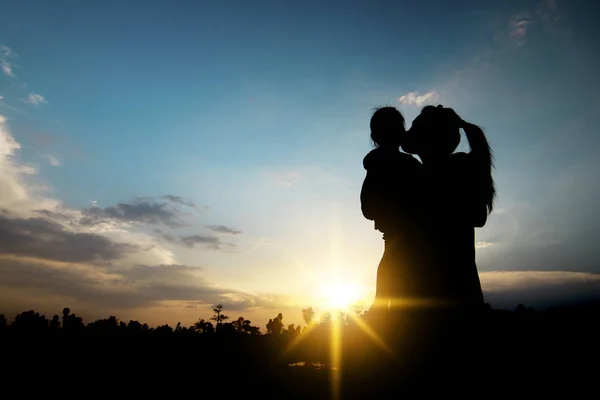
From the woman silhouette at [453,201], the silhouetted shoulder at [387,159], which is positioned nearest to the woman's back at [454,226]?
the woman silhouette at [453,201]

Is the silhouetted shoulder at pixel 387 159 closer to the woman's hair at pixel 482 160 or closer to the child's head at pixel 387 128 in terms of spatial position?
the child's head at pixel 387 128

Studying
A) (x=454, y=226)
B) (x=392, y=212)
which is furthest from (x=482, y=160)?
(x=392, y=212)

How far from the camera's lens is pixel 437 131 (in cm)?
340

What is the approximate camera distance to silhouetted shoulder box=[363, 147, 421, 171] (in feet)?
11.6

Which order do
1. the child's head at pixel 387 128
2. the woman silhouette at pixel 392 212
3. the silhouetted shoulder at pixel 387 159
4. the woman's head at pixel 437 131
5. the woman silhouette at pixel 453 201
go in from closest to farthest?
1. the woman silhouette at pixel 453 201
2. the woman silhouette at pixel 392 212
3. the woman's head at pixel 437 131
4. the silhouetted shoulder at pixel 387 159
5. the child's head at pixel 387 128

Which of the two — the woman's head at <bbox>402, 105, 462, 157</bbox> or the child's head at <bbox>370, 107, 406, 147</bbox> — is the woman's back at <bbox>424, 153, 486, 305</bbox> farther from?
the child's head at <bbox>370, 107, 406, 147</bbox>

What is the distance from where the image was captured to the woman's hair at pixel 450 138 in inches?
130

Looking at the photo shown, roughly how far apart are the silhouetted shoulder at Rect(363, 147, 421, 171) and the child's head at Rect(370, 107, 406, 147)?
0.22 m

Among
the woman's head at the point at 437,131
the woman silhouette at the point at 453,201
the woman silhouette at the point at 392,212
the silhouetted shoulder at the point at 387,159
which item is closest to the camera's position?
the woman silhouette at the point at 453,201

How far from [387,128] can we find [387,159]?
21.1 inches

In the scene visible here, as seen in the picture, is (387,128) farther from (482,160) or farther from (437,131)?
(482,160)

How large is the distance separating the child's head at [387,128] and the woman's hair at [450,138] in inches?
15.3

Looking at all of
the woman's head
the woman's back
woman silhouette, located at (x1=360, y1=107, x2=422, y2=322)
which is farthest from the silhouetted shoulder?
the woman's back

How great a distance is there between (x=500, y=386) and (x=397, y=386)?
0.70m
